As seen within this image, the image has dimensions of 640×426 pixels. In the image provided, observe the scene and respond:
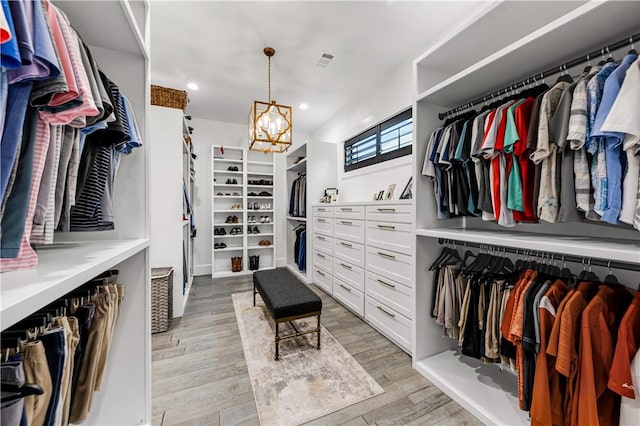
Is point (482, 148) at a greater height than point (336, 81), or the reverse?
point (336, 81)

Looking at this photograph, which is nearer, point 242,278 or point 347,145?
point 347,145

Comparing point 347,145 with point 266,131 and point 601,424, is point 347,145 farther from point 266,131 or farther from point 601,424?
point 601,424

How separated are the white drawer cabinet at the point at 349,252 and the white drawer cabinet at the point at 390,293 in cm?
20

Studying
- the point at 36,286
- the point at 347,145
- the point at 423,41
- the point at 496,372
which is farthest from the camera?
the point at 347,145

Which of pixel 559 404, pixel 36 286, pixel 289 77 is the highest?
pixel 289 77

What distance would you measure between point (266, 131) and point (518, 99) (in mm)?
2013

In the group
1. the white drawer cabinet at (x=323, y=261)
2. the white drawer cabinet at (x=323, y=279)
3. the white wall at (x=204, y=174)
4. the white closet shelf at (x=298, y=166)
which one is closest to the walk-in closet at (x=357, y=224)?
the white drawer cabinet at (x=323, y=261)

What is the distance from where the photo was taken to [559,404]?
43.4 inches

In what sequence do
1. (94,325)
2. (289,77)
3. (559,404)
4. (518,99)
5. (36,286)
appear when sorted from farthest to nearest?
(289,77)
(518,99)
(559,404)
(94,325)
(36,286)

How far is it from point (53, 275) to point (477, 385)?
2064 millimetres

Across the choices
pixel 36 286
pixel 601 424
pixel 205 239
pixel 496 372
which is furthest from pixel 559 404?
pixel 205 239

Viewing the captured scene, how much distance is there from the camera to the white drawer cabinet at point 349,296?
8.39 ft

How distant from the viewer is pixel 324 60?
8.76 feet

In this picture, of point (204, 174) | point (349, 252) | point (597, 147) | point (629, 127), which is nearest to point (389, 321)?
point (349, 252)
